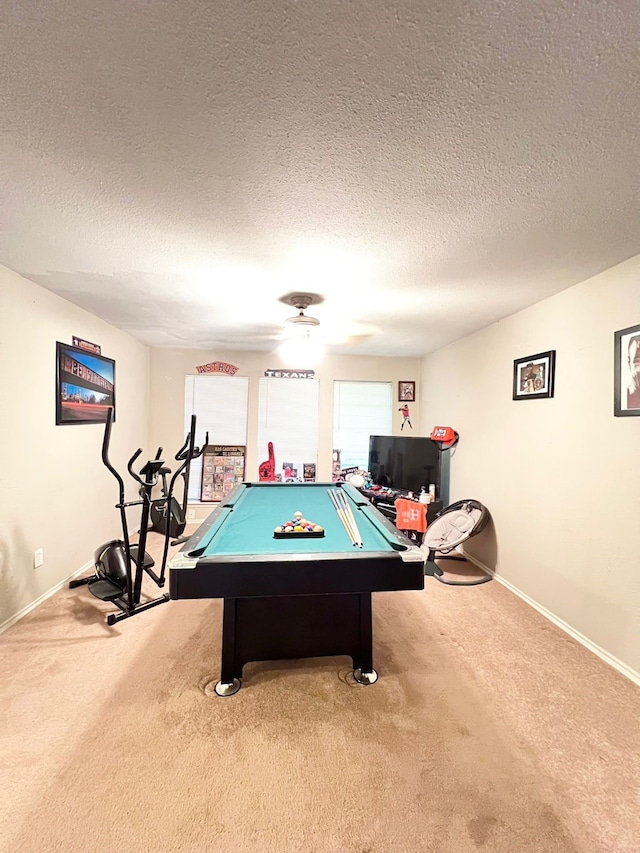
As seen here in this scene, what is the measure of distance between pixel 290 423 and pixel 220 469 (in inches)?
44.6

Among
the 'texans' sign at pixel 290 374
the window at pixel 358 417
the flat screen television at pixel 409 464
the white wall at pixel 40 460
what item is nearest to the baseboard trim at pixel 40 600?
the white wall at pixel 40 460

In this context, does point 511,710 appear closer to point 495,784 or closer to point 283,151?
point 495,784

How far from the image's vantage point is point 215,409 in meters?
4.93

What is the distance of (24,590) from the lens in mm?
2582

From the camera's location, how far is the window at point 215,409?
4.91 m

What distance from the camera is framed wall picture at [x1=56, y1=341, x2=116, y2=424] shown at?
2.93 m

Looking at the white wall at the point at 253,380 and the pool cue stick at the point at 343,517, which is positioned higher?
the white wall at the point at 253,380

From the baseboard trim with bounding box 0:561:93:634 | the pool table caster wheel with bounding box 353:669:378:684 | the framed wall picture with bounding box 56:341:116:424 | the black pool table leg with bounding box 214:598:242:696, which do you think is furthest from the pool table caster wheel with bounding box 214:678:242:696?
the framed wall picture with bounding box 56:341:116:424

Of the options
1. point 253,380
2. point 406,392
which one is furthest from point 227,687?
point 406,392

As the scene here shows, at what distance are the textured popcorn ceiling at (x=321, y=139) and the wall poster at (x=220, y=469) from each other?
2864 millimetres

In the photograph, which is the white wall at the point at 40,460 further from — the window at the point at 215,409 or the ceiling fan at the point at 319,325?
the ceiling fan at the point at 319,325

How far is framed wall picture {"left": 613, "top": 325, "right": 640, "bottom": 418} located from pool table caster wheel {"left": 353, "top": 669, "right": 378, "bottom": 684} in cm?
206

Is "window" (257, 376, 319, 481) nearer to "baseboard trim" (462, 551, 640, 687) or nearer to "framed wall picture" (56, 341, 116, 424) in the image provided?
"framed wall picture" (56, 341, 116, 424)

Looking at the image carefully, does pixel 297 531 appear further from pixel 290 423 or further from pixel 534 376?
pixel 290 423
